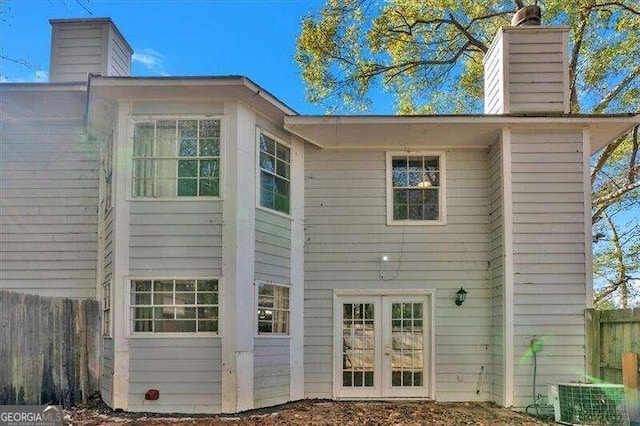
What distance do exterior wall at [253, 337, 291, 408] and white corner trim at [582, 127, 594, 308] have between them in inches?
176

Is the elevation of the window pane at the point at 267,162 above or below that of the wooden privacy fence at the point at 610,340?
above

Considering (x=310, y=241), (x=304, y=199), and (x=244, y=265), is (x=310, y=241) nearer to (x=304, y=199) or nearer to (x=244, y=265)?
(x=304, y=199)

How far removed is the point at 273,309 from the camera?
791 centimetres

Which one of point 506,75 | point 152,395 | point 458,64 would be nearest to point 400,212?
point 506,75

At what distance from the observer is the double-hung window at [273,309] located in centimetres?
769

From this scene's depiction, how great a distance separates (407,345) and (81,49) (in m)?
7.54

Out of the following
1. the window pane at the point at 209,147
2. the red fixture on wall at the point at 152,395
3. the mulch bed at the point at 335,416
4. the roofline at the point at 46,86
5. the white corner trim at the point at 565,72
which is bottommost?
the mulch bed at the point at 335,416

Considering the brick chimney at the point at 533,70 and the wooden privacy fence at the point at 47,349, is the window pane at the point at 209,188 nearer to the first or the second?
the wooden privacy fence at the point at 47,349

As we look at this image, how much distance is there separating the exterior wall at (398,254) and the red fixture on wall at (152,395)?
230cm

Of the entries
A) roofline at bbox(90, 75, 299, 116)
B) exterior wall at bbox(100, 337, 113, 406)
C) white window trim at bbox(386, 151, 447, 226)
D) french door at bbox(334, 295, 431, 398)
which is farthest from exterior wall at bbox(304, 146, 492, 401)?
exterior wall at bbox(100, 337, 113, 406)

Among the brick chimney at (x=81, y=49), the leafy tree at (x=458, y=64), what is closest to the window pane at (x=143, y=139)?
the brick chimney at (x=81, y=49)

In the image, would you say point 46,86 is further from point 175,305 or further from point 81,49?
point 175,305

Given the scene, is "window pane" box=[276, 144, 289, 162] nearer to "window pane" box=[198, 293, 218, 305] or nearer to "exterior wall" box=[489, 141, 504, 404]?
"window pane" box=[198, 293, 218, 305]

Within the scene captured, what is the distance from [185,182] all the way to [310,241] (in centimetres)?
222
